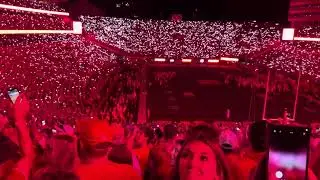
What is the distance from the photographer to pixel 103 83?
59.6 feet

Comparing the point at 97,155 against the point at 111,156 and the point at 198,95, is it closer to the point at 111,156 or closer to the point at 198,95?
the point at 111,156

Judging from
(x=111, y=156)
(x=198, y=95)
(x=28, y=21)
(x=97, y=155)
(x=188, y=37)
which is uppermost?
(x=28, y=21)

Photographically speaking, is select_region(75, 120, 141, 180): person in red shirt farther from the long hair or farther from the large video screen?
the large video screen

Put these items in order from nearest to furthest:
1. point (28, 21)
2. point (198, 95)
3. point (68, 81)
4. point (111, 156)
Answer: point (111, 156) < point (28, 21) < point (68, 81) < point (198, 95)

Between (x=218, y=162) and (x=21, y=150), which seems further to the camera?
(x=21, y=150)

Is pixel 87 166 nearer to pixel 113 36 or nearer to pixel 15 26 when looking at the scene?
pixel 15 26

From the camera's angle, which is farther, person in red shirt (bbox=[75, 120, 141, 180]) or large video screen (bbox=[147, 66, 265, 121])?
large video screen (bbox=[147, 66, 265, 121])

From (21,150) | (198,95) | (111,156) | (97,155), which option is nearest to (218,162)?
(97,155)

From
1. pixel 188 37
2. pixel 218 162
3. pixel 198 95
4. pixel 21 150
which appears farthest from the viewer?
pixel 188 37

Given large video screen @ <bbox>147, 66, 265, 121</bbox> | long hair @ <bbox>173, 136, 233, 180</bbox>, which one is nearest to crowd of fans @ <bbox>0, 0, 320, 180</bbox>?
long hair @ <bbox>173, 136, 233, 180</bbox>

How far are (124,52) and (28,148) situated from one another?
27033mm

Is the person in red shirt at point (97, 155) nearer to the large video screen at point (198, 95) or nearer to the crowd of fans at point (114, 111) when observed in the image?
the crowd of fans at point (114, 111)

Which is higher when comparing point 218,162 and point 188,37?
point 188,37

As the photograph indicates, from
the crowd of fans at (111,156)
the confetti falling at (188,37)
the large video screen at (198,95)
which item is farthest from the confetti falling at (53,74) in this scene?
the confetti falling at (188,37)
